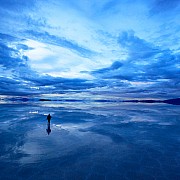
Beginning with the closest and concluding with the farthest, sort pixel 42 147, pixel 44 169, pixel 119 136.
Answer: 1. pixel 44 169
2. pixel 42 147
3. pixel 119 136

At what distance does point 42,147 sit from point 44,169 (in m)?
3.44

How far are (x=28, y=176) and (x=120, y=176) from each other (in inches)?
169

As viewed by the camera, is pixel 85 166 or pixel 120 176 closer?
pixel 120 176

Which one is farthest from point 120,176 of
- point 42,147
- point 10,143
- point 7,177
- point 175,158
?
point 10,143

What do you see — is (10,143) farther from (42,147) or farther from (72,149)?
(72,149)

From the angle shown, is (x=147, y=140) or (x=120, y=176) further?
(x=147, y=140)

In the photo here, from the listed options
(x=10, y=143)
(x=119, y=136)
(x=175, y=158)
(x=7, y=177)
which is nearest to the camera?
(x=7, y=177)

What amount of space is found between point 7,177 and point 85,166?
3774 millimetres

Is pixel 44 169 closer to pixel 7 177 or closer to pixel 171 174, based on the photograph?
pixel 7 177

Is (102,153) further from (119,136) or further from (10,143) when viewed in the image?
(10,143)

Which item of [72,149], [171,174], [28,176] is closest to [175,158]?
[171,174]

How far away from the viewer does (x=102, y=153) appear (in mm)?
12289

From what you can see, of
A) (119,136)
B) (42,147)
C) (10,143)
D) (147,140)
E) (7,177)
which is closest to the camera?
(7,177)

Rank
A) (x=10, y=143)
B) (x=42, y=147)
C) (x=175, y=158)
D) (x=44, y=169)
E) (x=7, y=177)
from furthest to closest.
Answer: (x=10, y=143) → (x=42, y=147) → (x=175, y=158) → (x=44, y=169) → (x=7, y=177)
